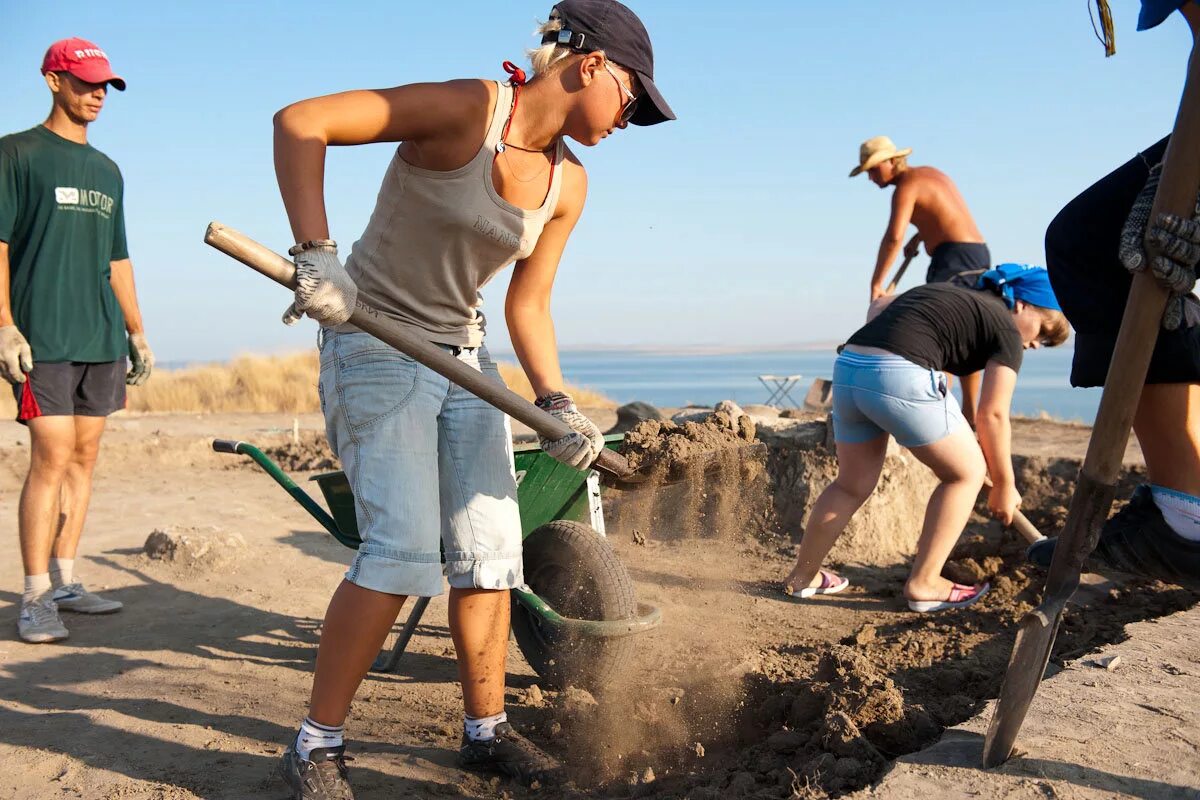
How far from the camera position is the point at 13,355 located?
381 cm

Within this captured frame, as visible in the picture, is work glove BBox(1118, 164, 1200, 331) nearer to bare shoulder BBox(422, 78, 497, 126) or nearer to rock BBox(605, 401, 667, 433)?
bare shoulder BBox(422, 78, 497, 126)

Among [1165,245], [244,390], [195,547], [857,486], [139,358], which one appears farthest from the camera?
[244,390]

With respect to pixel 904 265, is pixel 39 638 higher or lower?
lower

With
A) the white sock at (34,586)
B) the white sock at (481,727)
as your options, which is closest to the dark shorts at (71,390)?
the white sock at (34,586)

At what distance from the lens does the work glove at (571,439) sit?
8.82 ft

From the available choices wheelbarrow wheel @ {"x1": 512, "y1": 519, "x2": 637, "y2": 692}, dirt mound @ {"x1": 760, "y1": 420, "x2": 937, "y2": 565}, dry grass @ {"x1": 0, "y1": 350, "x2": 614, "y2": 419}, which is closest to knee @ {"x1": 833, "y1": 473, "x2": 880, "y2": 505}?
dirt mound @ {"x1": 760, "y1": 420, "x2": 937, "y2": 565}

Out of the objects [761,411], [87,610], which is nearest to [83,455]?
[87,610]

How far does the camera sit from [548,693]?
10.8 feet

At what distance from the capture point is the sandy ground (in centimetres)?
249

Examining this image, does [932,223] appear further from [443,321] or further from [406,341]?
[406,341]

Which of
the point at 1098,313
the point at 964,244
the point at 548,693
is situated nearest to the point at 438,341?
the point at 548,693

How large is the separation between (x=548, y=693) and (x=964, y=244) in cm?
392

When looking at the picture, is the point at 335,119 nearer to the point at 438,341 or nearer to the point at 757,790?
the point at 438,341

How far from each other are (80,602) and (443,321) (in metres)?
2.66
